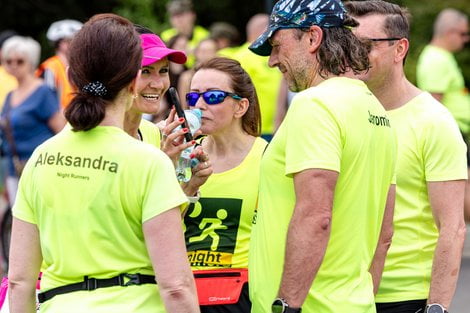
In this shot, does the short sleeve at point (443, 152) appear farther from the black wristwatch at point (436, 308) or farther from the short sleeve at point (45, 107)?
the short sleeve at point (45, 107)

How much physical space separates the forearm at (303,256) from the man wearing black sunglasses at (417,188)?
909 mm

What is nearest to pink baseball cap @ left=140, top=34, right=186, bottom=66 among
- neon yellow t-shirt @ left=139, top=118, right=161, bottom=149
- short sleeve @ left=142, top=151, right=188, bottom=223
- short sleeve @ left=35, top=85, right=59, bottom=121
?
neon yellow t-shirt @ left=139, top=118, right=161, bottom=149

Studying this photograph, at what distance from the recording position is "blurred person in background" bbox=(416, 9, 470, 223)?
445 inches

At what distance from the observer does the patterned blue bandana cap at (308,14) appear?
14.0 feet

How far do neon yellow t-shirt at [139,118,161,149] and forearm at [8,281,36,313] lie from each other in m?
1.18

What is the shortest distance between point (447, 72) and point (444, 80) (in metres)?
0.09

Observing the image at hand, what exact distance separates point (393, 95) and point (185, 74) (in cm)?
768

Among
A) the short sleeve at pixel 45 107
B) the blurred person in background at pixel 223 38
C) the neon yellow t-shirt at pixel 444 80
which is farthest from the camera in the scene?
the blurred person in background at pixel 223 38

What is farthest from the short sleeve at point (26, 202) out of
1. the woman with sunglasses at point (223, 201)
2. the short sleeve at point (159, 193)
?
the woman with sunglasses at point (223, 201)

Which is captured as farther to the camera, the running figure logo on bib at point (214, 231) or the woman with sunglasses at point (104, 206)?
the running figure logo on bib at point (214, 231)

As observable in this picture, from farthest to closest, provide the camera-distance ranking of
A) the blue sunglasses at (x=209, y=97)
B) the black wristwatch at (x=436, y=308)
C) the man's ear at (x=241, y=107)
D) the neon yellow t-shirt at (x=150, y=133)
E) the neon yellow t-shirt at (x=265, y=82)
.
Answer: the neon yellow t-shirt at (x=265, y=82), the man's ear at (x=241, y=107), the blue sunglasses at (x=209, y=97), the neon yellow t-shirt at (x=150, y=133), the black wristwatch at (x=436, y=308)

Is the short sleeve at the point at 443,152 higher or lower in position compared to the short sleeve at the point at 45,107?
higher

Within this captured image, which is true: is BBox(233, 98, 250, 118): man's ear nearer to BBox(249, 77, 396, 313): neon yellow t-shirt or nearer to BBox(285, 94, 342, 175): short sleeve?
BBox(249, 77, 396, 313): neon yellow t-shirt

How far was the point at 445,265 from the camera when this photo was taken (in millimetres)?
4789
